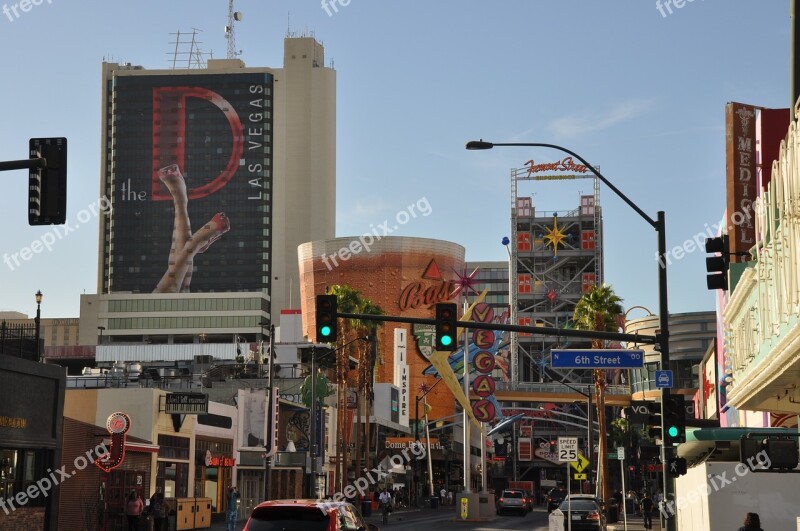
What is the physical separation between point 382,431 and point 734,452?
7359cm

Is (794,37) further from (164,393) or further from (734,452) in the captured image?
(164,393)

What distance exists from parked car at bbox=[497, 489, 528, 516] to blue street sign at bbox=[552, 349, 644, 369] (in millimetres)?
49262

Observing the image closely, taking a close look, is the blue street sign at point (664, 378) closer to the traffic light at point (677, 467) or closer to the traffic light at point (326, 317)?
the traffic light at point (677, 467)

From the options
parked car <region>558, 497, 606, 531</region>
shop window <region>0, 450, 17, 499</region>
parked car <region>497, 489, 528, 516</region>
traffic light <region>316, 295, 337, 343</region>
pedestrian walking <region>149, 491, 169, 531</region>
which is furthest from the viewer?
parked car <region>497, 489, 528, 516</region>

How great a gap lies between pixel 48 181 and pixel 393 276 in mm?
131690

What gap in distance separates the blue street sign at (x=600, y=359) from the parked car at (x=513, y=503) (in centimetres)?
4926

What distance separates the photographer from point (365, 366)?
80.9 meters

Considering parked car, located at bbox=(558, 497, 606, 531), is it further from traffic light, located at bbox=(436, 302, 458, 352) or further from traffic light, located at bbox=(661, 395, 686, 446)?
traffic light, located at bbox=(436, 302, 458, 352)

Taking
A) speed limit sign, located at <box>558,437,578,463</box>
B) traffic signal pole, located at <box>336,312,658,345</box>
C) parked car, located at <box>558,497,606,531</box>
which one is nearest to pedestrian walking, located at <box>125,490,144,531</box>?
speed limit sign, located at <box>558,437,578,463</box>

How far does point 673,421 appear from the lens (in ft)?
83.5

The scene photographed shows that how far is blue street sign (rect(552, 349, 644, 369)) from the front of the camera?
91.4 feet

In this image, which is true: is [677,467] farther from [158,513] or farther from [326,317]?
[158,513]

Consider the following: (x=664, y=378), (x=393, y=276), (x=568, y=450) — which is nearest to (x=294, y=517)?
(x=664, y=378)

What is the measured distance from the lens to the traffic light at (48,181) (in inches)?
712
